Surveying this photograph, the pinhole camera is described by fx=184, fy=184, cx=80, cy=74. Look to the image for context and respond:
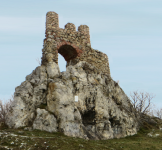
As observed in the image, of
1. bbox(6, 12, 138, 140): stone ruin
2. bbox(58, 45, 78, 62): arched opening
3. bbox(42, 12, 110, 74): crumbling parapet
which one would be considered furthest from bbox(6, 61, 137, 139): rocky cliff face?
bbox(58, 45, 78, 62): arched opening

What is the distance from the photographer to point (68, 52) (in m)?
22.1

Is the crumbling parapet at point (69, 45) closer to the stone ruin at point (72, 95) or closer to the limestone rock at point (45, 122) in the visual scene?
the stone ruin at point (72, 95)

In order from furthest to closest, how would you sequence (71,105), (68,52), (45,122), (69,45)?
(68,52)
(69,45)
(71,105)
(45,122)

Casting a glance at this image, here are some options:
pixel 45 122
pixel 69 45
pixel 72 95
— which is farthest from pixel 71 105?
pixel 69 45

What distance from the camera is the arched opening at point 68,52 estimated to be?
21391mm

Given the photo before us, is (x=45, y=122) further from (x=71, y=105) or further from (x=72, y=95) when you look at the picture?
(x=72, y=95)

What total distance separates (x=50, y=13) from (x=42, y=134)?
1394cm

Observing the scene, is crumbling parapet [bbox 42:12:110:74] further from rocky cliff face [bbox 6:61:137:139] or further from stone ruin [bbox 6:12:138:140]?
rocky cliff face [bbox 6:61:137:139]

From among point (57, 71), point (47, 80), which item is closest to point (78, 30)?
point (57, 71)

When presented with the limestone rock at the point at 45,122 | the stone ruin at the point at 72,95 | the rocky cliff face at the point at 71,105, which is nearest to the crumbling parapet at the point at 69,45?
the stone ruin at the point at 72,95

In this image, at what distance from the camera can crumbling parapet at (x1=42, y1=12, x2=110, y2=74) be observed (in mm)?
19500

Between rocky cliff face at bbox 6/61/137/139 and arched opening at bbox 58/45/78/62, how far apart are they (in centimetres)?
196

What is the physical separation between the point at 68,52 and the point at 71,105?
8321mm

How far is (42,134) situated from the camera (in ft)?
41.5
